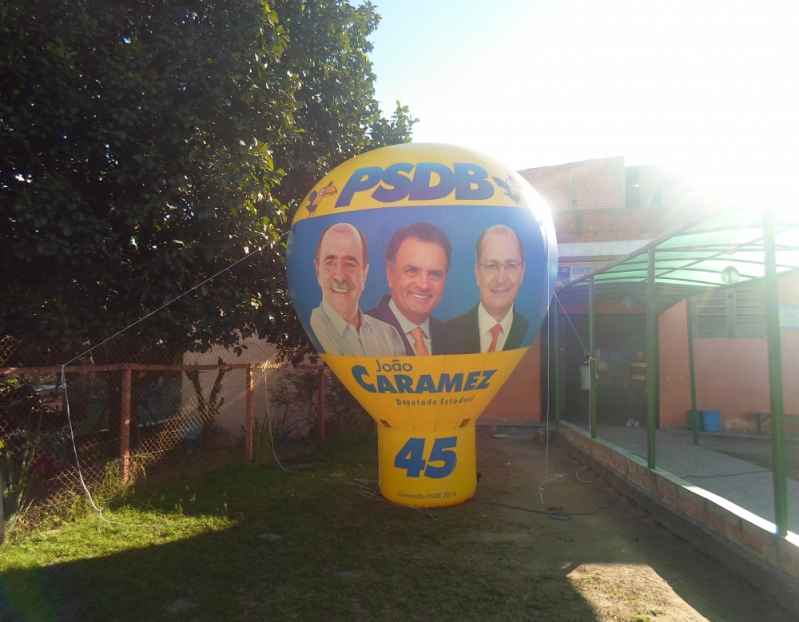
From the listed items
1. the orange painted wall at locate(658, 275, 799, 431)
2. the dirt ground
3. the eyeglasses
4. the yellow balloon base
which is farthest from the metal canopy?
the yellow balloon base

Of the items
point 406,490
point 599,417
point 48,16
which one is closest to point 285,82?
point 48,16

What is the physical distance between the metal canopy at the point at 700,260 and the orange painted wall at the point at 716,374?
32.8 inches

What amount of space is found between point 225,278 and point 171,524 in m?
2.89

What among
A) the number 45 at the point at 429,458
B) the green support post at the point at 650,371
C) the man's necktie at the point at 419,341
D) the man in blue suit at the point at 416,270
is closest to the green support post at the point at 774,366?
the green support post at the point at 650,371

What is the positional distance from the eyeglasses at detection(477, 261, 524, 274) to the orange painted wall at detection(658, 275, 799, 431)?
24.5ft

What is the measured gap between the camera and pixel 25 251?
536 centimetres

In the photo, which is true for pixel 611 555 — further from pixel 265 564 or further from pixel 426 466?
pixel 265 564

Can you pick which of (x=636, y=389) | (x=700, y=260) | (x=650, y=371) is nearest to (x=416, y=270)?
(x=650, y=371)

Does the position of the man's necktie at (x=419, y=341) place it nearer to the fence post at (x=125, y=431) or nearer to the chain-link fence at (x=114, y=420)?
the chain-link fence at (x=114, y=420)

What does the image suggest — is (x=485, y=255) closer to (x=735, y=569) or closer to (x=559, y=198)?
(x=735, y=569)

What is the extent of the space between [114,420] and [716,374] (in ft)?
36.0

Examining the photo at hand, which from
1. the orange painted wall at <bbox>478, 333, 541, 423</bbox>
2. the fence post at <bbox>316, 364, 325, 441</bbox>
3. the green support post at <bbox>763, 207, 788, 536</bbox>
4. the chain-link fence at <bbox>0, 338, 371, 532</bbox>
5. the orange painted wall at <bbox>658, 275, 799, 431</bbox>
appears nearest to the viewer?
the green support post at <bbox>763, 207, 788, 536</bbox>

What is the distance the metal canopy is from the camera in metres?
5.60

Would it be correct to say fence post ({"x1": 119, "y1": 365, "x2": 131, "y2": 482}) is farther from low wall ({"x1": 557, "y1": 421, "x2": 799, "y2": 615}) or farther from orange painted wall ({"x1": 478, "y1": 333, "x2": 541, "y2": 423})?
orange painted wall ({"x1": 478, "y1": 333, "x2": 541, "y2": 423})
